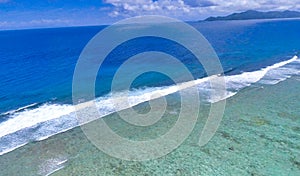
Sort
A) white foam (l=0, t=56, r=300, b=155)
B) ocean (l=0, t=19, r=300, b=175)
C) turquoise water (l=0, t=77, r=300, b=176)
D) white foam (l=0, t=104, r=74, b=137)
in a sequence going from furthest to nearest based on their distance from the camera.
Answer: white foam (l=0, t=104, r=74, b=137)
white foam (l=0, t=56, r=300, b=155)
ocean (l=0, t=19, r=300, b=175)
turquoise water (l=0, t=77, r=300, b=176)

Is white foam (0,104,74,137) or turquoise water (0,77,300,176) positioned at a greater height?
turquoise water (0,77,300,176)

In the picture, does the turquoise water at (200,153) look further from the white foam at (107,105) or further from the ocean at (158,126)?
the white foam at (107,105)

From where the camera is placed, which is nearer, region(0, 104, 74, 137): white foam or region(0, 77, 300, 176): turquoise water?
region(0, 77, 300, 176): turquoise water

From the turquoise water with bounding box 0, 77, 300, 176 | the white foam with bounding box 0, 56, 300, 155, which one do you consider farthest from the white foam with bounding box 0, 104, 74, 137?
the turquoise water with bounding box 0, 77, 300, 176

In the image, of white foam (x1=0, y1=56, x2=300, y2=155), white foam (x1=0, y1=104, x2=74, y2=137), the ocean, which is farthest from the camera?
white foam (x1=0, y1=104, x2=74, y2=137)

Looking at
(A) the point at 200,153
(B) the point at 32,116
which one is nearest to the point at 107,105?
(B) the point at 32,116

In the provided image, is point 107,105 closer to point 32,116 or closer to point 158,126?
point 32,116

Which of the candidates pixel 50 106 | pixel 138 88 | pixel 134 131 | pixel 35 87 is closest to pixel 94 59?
pixel 35 87

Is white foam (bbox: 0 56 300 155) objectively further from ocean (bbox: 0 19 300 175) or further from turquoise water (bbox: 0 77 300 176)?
turquoise water (bbox: 0 77 300 176)

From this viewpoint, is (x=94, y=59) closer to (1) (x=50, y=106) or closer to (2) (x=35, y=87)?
(2) (x=35, y=87)

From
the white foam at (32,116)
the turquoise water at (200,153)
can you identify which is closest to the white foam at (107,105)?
the white foam at (32,116)

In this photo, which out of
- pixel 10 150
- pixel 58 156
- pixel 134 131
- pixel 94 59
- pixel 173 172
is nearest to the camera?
pixel 173 172
